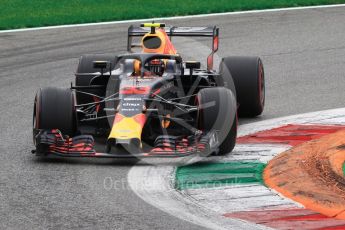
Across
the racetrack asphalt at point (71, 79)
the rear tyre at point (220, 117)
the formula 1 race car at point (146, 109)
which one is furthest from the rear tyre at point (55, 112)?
the rear tyre at point (220, 117)

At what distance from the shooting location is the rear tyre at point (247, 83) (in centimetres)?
1475

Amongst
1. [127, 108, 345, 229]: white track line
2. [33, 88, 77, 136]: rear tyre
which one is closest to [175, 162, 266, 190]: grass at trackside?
[127, 108, 345, 229]: white track line

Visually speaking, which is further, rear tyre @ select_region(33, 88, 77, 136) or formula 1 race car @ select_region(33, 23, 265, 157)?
rear tyre @ select_region(33, 88, 77, 136)

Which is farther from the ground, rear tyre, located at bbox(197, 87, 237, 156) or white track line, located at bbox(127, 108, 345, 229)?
rear tyre, located at bbox(197, 87, 237, 156)

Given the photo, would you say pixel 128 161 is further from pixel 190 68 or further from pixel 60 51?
pixel 60 51

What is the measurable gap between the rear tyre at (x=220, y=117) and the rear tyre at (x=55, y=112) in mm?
1456

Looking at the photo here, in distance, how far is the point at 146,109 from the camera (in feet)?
41.4

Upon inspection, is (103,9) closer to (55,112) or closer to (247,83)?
(247,83)

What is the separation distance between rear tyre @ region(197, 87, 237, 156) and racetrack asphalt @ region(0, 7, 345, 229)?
3.21 feet

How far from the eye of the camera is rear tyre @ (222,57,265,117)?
14.8 m

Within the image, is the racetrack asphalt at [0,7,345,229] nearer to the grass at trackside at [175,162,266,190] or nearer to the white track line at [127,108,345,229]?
the white track line at [127,108,345,229]

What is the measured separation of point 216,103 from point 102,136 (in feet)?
5.05

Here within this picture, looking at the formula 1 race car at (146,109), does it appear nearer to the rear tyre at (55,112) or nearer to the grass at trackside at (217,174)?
the rear tyre at (55,112)

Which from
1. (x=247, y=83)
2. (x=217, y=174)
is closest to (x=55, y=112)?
(x=217, y=174)
